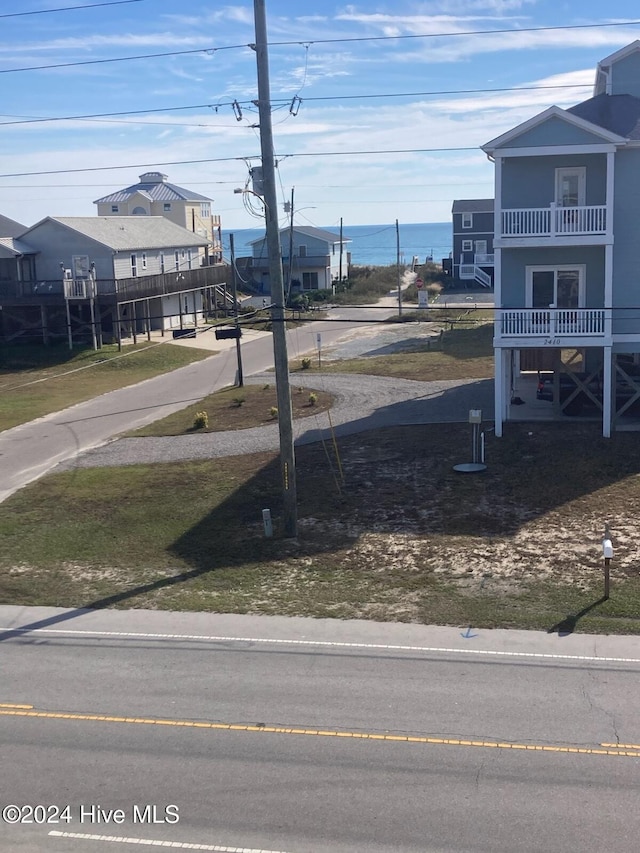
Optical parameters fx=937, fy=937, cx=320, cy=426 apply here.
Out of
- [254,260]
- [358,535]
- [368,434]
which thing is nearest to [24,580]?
[358,535]

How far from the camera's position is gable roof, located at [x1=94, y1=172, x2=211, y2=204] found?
271ft

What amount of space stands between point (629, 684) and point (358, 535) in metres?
8.66

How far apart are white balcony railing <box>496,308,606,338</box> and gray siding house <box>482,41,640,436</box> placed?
3 centimetres

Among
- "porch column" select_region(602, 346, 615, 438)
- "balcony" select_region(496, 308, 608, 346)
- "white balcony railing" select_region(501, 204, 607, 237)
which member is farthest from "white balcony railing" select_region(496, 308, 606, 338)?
"white balcony railing" select_region(501, 204, 607, 237)

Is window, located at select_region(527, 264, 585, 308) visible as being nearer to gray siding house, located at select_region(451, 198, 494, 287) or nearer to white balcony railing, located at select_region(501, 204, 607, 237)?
white balcony railing, located at select_region(501, 204, 607, 237)

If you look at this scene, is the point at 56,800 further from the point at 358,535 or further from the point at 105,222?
the point at 105,222

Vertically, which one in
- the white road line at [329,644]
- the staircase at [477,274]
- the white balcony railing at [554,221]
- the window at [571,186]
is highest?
the window at [571,186]

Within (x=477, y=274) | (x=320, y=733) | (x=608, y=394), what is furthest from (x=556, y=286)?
(x=477, y=274)

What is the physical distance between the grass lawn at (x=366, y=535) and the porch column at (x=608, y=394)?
435 mm

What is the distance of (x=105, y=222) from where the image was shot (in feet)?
195

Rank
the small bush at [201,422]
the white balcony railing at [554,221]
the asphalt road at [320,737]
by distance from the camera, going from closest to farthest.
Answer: the asphalt road at [320,737] < the white balcony railing at [554,221] < the small bush at [201,422]

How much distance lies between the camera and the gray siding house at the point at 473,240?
8481 centimetres

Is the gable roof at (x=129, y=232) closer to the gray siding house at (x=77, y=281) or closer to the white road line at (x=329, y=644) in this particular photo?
the gray siding house at (x=77, y=281)

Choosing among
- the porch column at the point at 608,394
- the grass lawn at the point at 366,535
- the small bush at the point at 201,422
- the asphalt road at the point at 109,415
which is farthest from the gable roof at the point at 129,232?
the porch column at the point at 608,394
